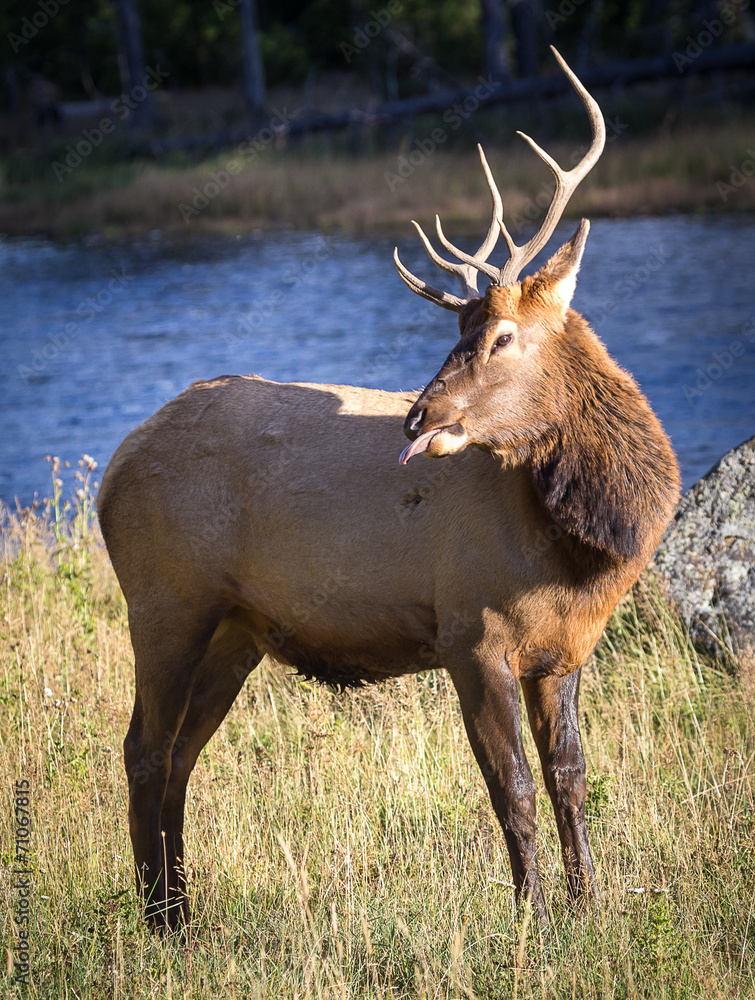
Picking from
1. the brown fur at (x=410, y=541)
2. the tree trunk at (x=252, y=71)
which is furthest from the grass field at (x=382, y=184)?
the brown fur at (x=410, y=541)

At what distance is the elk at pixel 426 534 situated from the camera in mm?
3711

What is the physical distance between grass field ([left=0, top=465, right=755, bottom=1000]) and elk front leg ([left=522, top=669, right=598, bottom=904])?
13 cm

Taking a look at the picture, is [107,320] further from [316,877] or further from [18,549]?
[316,877]

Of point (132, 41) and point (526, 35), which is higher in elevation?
point (132, 41)

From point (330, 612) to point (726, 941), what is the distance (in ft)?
5.65

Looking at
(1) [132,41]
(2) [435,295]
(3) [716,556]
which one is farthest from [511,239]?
(1) [132,41]

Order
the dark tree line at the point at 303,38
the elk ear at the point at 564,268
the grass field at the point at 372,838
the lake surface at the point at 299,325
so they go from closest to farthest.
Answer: the grass field at the point at 372,838
the elk ear at the point at 564,268
the lake surface at the point at 299,325
the dark tree line at the point at 303,38

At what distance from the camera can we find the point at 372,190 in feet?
76.6

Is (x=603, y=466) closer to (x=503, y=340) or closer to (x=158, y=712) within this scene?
(x=503, y=340)

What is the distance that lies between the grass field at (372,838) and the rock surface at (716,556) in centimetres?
17

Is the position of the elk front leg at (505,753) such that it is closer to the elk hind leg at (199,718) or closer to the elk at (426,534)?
the elk at (426,534)

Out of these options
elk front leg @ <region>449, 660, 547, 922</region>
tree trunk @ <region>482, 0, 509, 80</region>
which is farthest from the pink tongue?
tree trunk @ <region>482, 0, 509, 80</region>

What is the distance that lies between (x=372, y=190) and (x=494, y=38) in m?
6.29

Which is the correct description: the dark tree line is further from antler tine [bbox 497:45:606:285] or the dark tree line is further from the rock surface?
antler tine [bbox 497:45:606:285]
